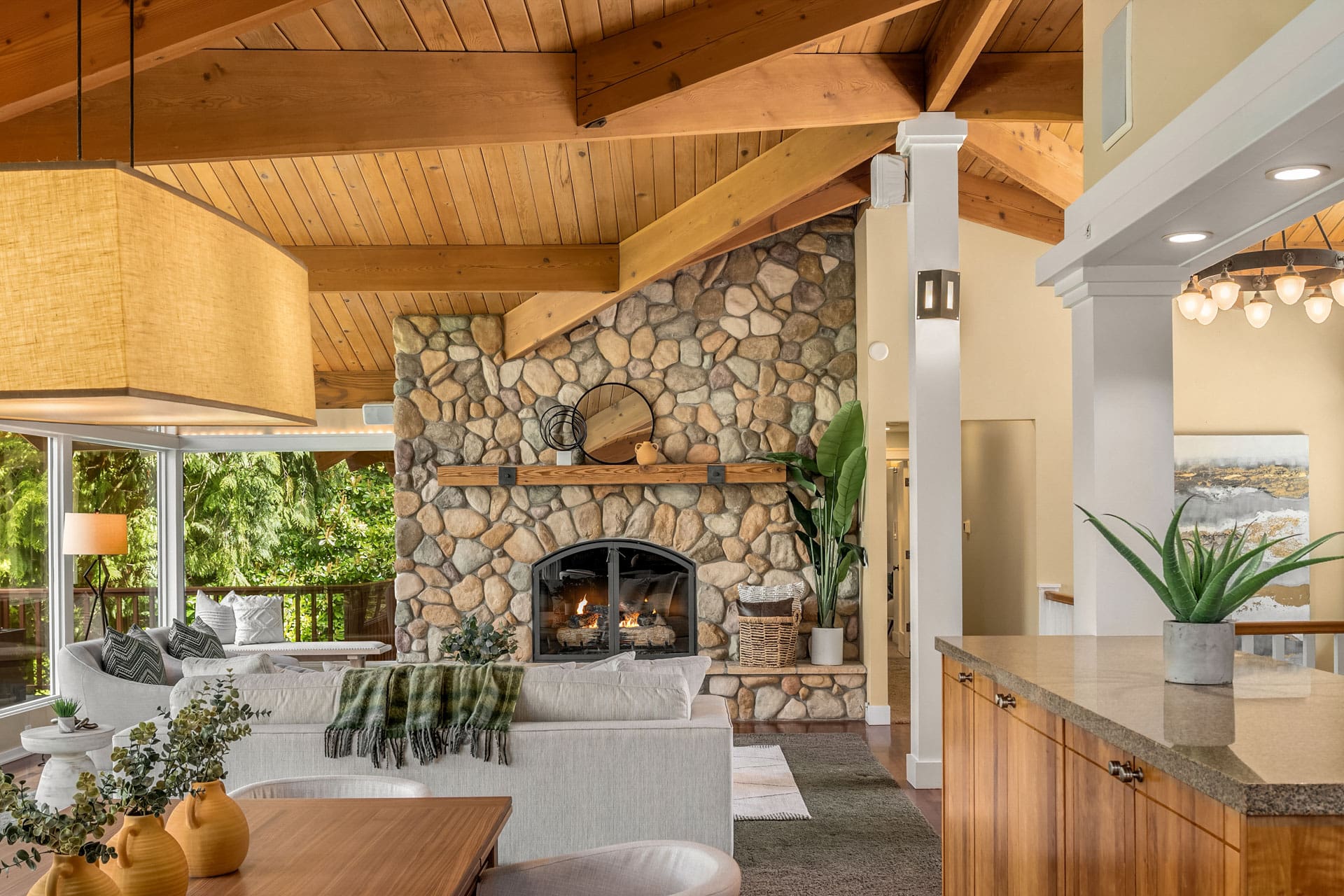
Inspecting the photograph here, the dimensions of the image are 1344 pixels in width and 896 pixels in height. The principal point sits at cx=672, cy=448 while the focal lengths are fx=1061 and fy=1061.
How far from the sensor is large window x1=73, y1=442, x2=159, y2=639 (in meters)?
7.30

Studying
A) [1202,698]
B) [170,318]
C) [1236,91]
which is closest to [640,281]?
[1236,91]

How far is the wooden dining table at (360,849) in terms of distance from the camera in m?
1.98

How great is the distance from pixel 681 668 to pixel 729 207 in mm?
2953

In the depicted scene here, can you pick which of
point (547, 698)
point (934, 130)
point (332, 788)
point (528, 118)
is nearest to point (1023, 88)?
point (934, 130)

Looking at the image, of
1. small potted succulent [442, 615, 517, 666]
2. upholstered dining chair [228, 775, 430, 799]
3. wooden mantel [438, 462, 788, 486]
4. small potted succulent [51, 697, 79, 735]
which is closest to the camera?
upholstered dining chair [228, 775, 430, 799]

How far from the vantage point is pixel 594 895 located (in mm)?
2260

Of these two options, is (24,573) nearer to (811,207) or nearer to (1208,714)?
(811,207)

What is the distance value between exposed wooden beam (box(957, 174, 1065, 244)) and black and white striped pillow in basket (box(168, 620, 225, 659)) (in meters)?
5.21

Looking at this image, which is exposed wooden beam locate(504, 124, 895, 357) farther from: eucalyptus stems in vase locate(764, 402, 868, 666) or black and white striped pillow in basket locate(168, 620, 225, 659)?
black and white striped pillow in basket locate(168, 620, 225, 659)

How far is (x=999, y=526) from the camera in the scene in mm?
8148

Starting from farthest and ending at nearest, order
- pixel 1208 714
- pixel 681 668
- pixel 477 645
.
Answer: pixel 477 645, pixel 681 668, pixel 1208 714

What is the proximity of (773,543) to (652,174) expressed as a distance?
2.66 metres

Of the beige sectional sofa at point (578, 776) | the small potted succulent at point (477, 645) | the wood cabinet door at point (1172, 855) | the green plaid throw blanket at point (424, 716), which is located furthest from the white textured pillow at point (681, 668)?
the wood cabinet door at point (1172, 855)

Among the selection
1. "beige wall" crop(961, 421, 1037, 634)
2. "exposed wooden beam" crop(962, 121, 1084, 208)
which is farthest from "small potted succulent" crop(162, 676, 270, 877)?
"beige wall" crop(961, 421, 1037, 634)
